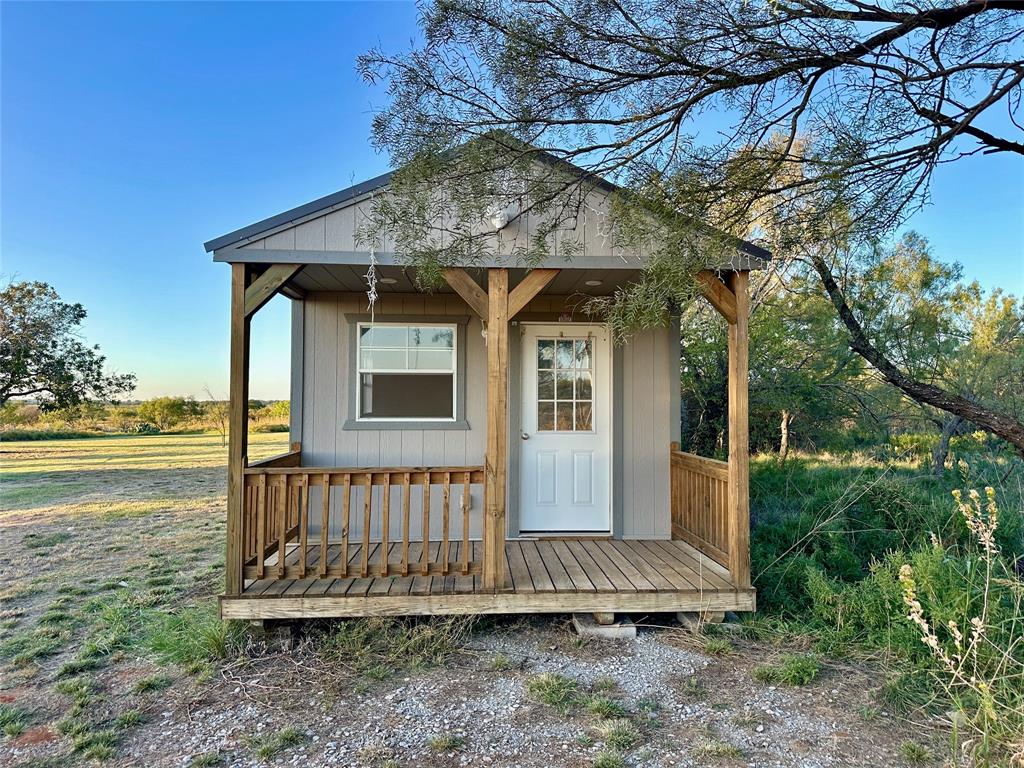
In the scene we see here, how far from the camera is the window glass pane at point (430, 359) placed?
Answer: 497 cm

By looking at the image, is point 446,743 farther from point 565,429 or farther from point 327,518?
point 565,429

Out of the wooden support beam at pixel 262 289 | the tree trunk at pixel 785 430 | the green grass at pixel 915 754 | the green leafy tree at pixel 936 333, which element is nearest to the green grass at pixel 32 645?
the wooden support beam at pixel 262 289

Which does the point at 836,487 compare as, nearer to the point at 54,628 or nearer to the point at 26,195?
the point at 54,628

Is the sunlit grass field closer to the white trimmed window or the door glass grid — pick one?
the white trimmed window

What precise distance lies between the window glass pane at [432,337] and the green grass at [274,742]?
3.18 metres

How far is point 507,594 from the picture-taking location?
3.48 m

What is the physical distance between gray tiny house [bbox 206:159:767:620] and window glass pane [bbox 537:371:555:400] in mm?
21

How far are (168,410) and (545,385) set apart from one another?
20603mm

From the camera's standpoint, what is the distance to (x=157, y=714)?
266cm

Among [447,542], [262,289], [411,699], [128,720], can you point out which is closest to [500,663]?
[411,699]

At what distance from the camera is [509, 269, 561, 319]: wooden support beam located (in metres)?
3.61

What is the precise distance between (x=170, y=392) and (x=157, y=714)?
20.5 metres

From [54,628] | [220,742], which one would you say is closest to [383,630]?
[220,742]

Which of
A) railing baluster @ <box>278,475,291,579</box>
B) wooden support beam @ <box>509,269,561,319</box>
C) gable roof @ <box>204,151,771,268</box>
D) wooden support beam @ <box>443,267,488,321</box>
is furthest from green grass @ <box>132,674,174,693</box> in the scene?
wooden support beam @ <box>509,269,561,319</box>
